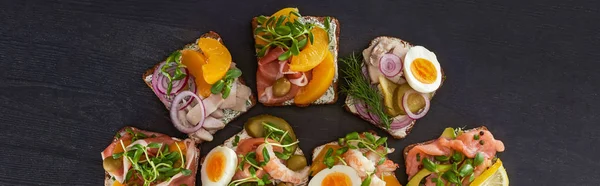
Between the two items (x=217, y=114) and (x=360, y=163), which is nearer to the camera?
(x=360, y=163)

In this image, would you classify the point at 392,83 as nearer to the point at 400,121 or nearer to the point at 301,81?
the point at 400,121

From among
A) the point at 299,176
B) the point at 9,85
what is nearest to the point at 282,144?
the point at 299,176

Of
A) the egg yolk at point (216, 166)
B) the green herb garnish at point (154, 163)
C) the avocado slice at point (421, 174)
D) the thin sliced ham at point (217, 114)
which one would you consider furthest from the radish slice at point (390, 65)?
the green herb garnish at point (154, 163)

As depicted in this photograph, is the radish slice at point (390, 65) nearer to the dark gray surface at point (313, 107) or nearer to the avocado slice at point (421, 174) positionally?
the dark gray surface at point (313, 107)

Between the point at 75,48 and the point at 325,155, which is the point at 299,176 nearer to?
the point at 325,155

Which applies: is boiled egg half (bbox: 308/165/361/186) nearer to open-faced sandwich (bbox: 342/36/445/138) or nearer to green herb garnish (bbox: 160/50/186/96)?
open-faced sandwich (bbox: 342/36/445/138)

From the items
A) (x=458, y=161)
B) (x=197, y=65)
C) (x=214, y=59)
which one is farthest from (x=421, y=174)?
(x=197, y=65)

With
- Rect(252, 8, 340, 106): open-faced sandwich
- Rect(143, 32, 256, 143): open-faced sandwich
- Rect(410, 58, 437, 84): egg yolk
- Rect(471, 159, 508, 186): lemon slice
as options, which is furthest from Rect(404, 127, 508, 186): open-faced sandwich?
Rect(143, 32, 256, 143): open-faced sandwich
